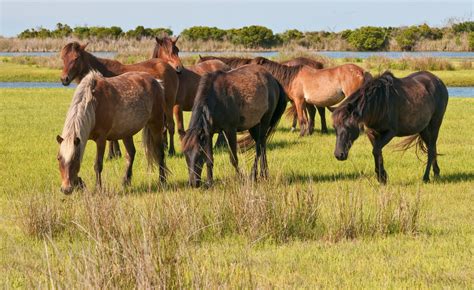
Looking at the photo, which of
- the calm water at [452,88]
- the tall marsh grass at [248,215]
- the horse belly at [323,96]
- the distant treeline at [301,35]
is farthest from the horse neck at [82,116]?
the distant treeline at [301,35]

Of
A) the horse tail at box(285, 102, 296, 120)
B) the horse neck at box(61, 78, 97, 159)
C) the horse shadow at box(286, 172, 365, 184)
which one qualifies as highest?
the horse neck at box(61, 78, 97, 159)

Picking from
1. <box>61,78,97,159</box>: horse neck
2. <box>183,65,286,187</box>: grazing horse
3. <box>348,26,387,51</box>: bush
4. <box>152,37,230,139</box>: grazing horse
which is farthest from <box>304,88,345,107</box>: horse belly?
<box>348,26,387,51</box>: bush

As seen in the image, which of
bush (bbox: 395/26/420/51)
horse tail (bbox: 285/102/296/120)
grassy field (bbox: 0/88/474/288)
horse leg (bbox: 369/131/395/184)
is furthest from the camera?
bush (bbox: 395/26/420/51)

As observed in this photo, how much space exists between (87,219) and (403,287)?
3.11 metres

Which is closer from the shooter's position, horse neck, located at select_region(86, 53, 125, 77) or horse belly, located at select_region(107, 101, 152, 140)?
horse belly, located at select_region(107, 101, 152, 140)

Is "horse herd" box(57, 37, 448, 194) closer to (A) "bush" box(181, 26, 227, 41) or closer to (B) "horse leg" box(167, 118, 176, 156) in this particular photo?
(B) "horse leg" box(167, 118, 176, 156)

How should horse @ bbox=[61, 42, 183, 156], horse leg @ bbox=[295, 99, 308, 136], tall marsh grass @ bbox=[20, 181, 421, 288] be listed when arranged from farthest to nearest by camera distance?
horse leg @ bbox=[295, 99, 308, 136]
horse @ bbox=[61, 42, 183, 156]
tall marsh grass @ bbox=[20, 181, 421, 288]

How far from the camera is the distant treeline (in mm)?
64750

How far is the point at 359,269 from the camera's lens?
6570 mm

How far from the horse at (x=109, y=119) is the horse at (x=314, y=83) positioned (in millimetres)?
6254

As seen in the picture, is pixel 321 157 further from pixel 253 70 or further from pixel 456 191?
pixel 456 191

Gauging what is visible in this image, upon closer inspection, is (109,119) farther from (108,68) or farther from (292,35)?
(292,35)

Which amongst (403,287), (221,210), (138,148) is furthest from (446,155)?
(403,287)

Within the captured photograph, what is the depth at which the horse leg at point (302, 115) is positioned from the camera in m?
17.2
